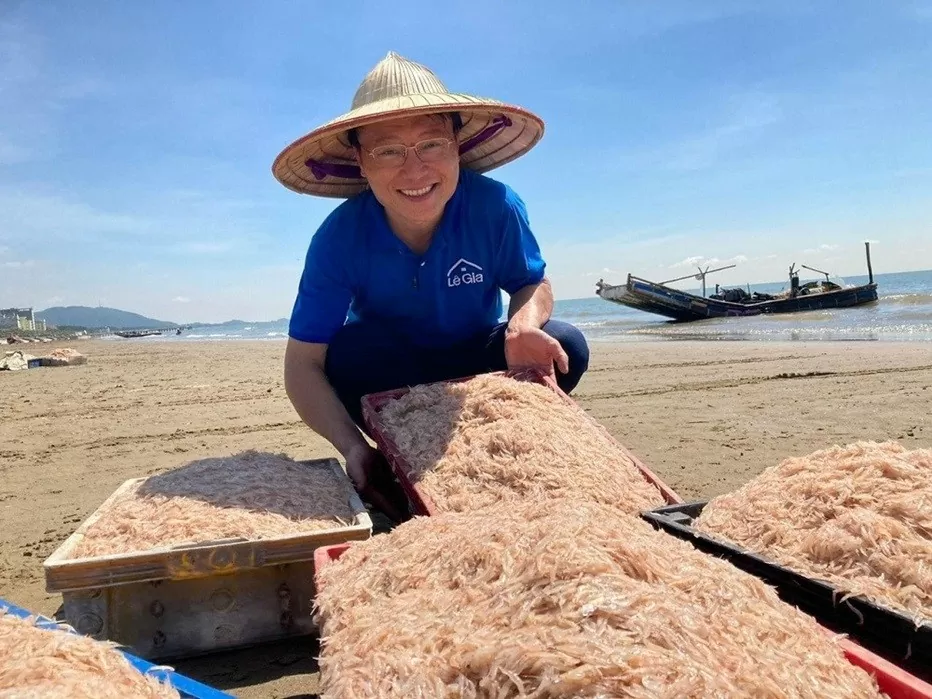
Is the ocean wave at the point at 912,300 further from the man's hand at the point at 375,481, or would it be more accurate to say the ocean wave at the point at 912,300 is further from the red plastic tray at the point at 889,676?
the red plastic tray at the point at 889,676

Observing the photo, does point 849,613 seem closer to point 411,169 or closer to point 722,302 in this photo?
point 411,169

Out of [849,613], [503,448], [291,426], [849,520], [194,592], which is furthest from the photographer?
[291,426]

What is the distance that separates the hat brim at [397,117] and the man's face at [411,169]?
0.29 ft

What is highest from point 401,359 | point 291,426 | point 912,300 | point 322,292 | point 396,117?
point 396,117

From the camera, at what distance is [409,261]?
3.32m

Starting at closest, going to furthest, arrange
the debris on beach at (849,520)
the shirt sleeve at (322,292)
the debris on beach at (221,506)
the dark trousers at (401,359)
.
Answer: the debris on beach at (849,520)
the debris on beach at (221,506)
the shirt sleeve at (322,292)
the dark trousers at (401,359)

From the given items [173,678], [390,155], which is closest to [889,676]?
[173,678]

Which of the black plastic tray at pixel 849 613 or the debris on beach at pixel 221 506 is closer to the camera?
the black plastic tray at pixel 849 613

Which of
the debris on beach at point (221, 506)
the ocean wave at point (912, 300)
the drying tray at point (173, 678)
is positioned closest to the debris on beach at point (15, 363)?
the debris on beach at point (221, 506)

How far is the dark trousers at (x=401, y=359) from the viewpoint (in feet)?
11.4

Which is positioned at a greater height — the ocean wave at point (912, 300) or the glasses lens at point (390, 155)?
the glasses lens at point (390, 155)

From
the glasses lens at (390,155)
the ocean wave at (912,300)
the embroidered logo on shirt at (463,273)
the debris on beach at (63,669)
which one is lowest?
the debris on beach at (63,669)

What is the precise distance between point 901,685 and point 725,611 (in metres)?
0.30

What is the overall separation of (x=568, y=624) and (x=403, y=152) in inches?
87.3
